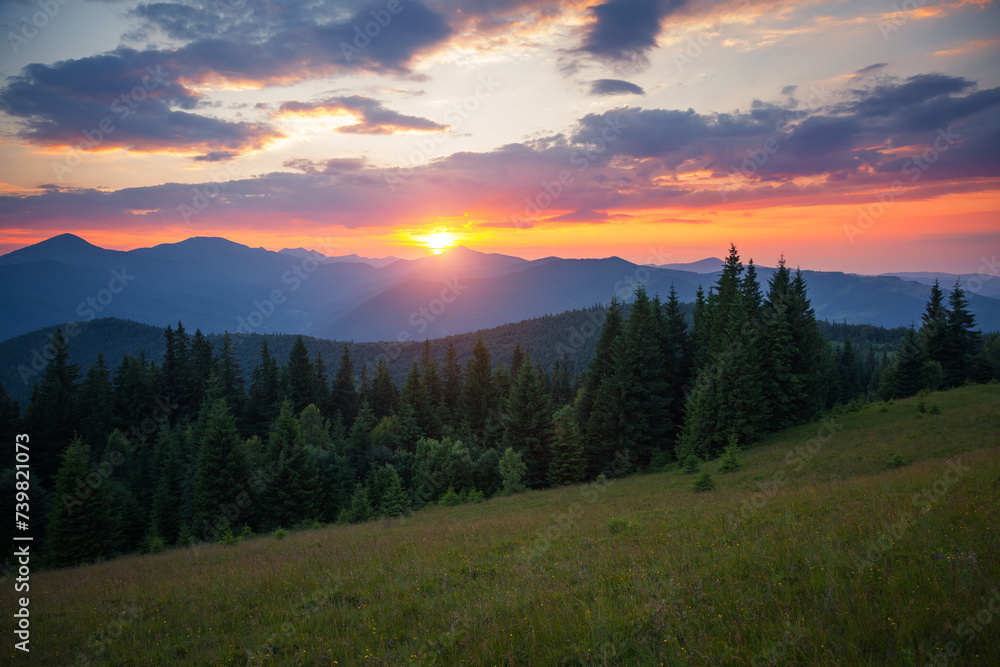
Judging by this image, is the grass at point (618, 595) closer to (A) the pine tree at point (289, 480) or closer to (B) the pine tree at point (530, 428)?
(A) the pine tree at point (289, 480)

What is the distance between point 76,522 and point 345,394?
4684 centimetres

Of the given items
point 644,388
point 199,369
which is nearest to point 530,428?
point 644,388

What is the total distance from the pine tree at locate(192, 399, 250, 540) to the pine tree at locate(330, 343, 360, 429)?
36720 mm

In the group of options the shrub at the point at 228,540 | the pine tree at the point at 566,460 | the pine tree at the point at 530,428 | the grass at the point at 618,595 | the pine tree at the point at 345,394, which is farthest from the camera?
the pine tree at the point at 345,394

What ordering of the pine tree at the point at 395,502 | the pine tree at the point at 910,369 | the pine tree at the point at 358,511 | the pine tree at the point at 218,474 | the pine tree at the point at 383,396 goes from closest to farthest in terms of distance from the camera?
the pine tree at the point at 358,511 < the pine tree at the point at 395,502 < the pine tree at the point at 218,474 < the pine tree at the point at 910,369 < the pine tree at the point at 383,396

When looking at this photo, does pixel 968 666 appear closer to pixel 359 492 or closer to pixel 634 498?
pixel 634 498

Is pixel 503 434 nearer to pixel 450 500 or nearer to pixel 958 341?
pixel 450 500

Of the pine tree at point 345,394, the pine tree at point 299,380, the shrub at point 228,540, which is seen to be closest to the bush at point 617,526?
the shrub at point 228,540

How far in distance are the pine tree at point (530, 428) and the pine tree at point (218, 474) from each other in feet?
80.8

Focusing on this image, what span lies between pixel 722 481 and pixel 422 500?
26483mm

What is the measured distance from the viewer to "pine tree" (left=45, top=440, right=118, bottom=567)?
3048cm

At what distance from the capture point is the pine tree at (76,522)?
3048 centimetres

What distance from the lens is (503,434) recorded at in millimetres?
47188

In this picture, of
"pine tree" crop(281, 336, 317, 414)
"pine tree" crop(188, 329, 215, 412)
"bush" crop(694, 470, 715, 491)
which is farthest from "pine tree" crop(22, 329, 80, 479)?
"bush" crop(694, 470, 715, 491)
